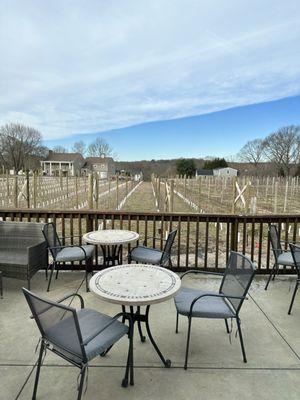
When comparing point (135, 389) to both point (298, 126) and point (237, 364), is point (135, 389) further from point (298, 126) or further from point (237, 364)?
point (298, 126)

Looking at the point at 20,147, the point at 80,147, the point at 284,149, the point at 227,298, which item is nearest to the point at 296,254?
the point at 227,298

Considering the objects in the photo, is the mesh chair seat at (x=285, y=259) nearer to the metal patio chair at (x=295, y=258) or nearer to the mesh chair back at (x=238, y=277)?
the metal patio chair at (x=295, y=258)

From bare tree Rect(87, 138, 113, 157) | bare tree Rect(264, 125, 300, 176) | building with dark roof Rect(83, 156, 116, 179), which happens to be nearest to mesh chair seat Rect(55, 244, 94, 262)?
bare tree Rect(264, 125, 300, 176)

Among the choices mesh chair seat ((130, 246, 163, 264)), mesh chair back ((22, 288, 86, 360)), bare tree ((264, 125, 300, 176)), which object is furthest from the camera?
bare tree ((264, 125, 300, 176))

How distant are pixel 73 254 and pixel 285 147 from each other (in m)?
52.1

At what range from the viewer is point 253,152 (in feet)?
191

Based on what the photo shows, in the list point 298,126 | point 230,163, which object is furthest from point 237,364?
point 230,163

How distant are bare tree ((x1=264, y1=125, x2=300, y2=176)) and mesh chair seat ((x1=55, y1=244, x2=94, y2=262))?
4871 cm

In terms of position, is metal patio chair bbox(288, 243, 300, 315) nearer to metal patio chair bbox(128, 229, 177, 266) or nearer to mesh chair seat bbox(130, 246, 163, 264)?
metal patio chair bbox(128, 229, 177, 266)

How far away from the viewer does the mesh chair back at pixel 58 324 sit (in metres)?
1.54

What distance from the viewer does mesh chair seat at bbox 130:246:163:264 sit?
136 inches

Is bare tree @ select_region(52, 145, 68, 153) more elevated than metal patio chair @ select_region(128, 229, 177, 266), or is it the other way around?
bare tree @ select_region(52, 145, 68, 153)

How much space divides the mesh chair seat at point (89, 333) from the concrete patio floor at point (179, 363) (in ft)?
1.22

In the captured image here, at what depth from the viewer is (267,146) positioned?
52.4 meters
